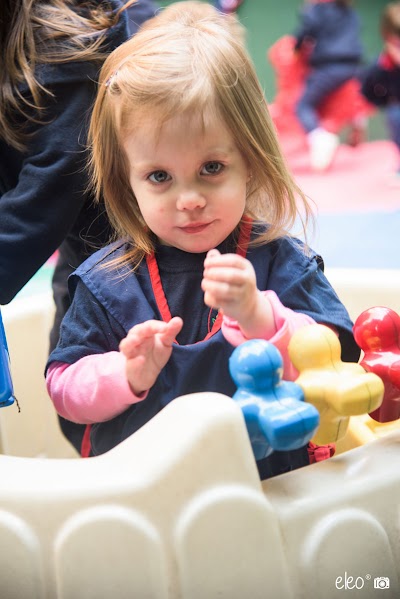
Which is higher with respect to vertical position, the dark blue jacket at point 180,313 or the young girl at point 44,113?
the young girl at point 44,113

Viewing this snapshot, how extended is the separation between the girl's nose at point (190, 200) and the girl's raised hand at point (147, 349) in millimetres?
101

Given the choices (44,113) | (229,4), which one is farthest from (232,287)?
(229,4)

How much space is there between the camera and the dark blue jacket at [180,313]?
72 cm

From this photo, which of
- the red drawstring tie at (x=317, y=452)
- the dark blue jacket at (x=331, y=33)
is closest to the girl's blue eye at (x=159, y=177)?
the red drawstring tie at (x=317, y=452)

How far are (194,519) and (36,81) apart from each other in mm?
505

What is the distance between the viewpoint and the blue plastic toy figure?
0.52 meters

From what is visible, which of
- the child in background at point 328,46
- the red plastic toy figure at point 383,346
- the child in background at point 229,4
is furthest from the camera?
the child in background at point 229,4

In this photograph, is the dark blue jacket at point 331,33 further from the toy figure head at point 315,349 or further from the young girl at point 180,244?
the toy figure head at point 315,349

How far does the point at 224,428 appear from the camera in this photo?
0.53 meters

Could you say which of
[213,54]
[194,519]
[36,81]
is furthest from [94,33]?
[194,519]

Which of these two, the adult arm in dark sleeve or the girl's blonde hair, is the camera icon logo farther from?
the adult arm in dark sleeve

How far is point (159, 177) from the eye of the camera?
685 millimetres

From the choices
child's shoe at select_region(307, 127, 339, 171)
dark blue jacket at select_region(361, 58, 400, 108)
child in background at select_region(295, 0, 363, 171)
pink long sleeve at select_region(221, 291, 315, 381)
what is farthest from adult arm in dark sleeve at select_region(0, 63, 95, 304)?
child in background at select_region(295, 0, 363, 171)

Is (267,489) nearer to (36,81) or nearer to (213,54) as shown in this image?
(213,54)
